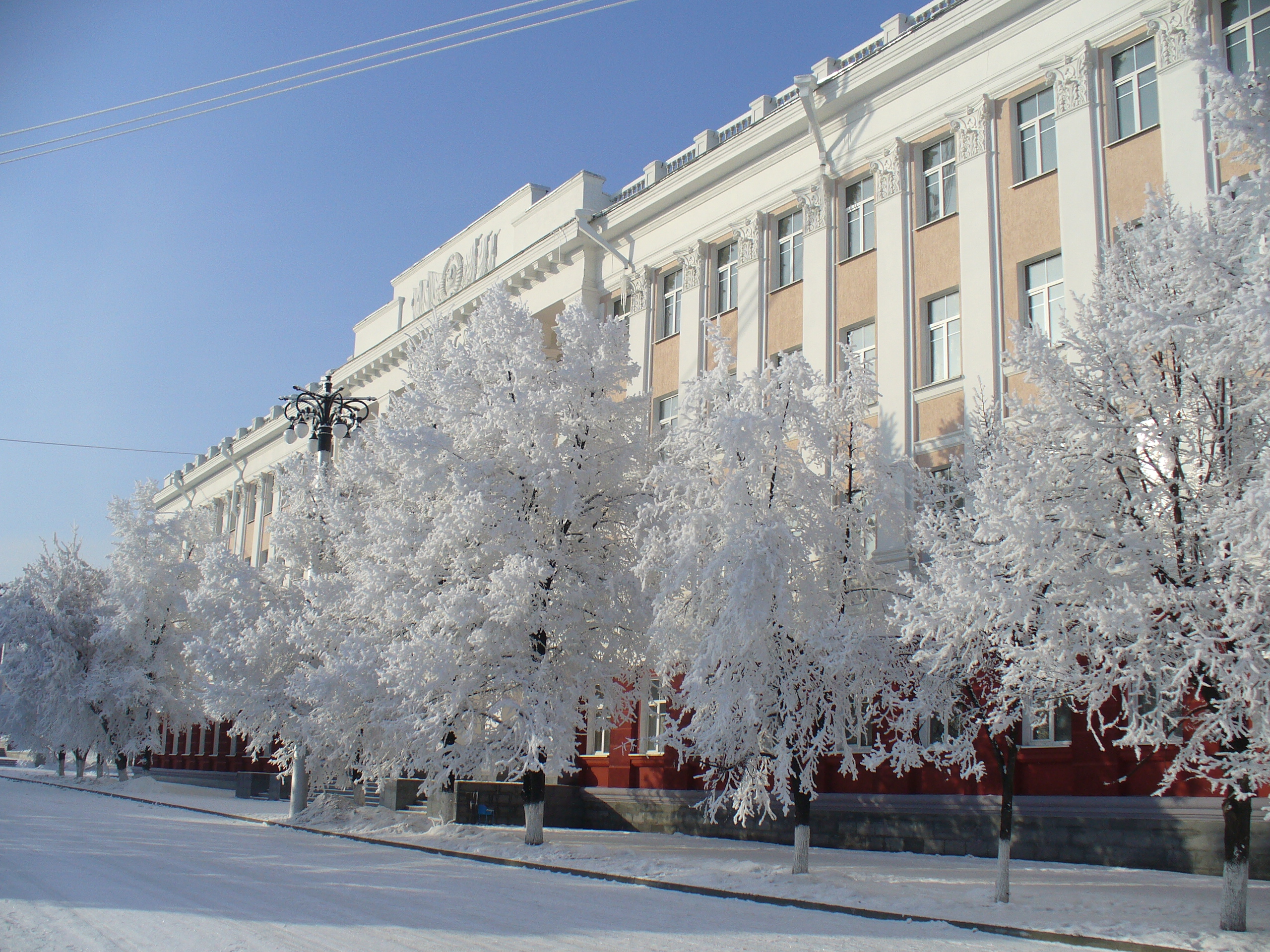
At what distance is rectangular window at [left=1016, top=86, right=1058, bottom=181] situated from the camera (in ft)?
65.8

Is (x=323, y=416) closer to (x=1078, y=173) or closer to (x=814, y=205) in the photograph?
(x=814, y=205)

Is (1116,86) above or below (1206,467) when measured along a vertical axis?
above

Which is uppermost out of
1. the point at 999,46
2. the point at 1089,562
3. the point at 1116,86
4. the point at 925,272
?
the point at 999,46

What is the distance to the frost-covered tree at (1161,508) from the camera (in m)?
10.5

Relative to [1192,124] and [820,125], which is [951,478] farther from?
[820,125]

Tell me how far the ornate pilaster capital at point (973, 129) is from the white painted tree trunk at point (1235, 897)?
48.2 ft

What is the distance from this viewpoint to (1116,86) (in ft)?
62.9

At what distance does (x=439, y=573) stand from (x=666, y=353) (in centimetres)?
1062

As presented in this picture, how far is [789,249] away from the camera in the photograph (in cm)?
2550

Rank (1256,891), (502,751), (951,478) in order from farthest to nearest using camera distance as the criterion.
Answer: (502,751) < (951,478) < (1256,891)

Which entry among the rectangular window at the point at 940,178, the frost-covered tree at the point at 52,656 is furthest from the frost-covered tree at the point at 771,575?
the frost-covered tree at the point at 52,656

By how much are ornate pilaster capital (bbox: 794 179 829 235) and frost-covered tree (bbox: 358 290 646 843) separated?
6256 millimetres

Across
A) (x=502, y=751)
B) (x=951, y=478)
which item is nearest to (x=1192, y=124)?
(x=951, y=478)

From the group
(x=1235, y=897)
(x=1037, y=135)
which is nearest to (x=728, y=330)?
(x=1037, y=135)
